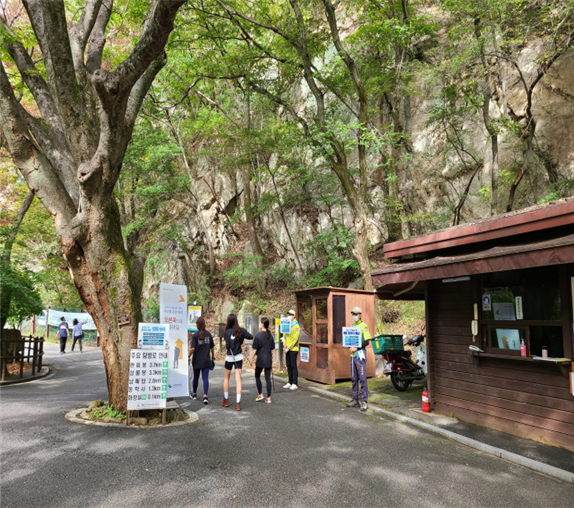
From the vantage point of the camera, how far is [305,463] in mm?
5520

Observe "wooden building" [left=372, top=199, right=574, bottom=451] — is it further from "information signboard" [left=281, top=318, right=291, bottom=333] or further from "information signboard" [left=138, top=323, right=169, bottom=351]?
"information signboard" [left=138, top=323, right=169, bottom=351]

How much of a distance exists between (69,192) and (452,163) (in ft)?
57.3

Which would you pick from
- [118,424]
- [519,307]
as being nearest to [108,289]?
[118,424]

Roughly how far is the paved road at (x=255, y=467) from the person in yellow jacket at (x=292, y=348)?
2868mm

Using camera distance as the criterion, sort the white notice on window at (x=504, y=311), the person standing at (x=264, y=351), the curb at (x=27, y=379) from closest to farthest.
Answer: the white notice on window at (x=504, y=311), the person standing at (x=264, y=351), the curb at (x=27, y=379)

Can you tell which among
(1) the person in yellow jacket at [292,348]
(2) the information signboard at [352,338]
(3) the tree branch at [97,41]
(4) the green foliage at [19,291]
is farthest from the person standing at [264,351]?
(4) the green foliage at [19,291]

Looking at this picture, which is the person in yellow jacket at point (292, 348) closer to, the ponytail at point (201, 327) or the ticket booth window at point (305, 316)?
the ticket booth window at point (305, 316)

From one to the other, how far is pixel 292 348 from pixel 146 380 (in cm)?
453

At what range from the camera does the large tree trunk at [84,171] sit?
7168 mm

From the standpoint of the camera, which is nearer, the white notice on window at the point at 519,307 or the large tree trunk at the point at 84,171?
the white notice on window at the point at 519,307

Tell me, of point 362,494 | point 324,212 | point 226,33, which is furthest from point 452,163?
point 362,494

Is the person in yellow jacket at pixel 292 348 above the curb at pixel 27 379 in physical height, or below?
above

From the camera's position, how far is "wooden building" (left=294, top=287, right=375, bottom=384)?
11.9 m

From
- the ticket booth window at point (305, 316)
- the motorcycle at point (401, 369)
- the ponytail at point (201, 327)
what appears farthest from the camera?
the ticket booth window at point (305, 316)
